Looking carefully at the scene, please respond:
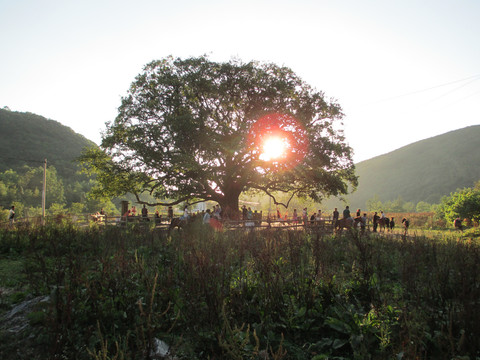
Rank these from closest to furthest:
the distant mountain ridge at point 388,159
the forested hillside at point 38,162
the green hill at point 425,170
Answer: the forested hillside at point 38,162 < the distant mountain ridge at point 388,159 < the green hill at point 425,170

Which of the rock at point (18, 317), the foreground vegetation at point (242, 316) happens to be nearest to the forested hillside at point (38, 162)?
the rock at point (18, 317)

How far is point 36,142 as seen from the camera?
81.1m

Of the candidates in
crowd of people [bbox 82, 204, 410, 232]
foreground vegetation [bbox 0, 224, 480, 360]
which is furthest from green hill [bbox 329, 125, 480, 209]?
foreground vegetation [bbox 0, 224, 480, 360]

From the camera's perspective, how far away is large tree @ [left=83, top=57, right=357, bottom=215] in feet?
68.4

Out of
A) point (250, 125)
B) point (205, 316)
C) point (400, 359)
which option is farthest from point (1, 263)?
point (250, 125)

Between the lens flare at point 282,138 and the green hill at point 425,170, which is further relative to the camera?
the green hill at point 425,170

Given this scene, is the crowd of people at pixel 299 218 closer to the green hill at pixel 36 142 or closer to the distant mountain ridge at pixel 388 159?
the distant mountain ridge at pixel 388 159

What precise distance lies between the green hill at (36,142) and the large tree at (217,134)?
6260 cm

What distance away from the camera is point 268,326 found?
374 centimetres

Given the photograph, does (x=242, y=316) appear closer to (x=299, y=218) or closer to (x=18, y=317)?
(x=18, y=317)

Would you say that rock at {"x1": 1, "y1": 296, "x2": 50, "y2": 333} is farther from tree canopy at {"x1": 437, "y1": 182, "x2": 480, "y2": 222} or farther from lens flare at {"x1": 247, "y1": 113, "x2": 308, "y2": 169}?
tree canopy at {"x1": 437, "y1": 182, "x2": 480, "y2": 222}

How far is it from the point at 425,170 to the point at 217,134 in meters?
142

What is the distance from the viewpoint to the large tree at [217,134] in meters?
20.9

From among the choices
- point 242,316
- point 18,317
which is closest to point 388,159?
point 242,316
